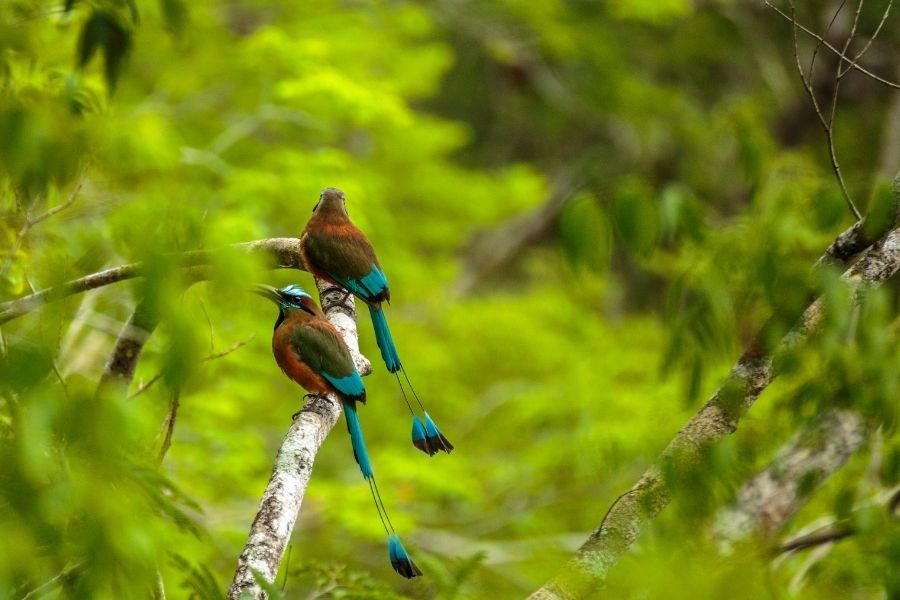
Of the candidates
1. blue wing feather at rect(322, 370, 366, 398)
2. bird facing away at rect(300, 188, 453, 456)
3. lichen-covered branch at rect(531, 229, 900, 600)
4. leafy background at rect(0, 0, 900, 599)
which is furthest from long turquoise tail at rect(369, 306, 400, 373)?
lichen-covered branch at rect(531, 229, 900, 600)

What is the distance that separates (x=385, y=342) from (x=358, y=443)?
1.72 feet

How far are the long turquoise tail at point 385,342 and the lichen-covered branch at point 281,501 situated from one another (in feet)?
1.11

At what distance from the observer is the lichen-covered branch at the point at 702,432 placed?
258cm

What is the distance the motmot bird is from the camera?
3.64 m

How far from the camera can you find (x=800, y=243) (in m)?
4.75

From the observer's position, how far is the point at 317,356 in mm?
3668

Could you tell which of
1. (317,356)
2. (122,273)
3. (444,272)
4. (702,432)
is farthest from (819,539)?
(444,272)

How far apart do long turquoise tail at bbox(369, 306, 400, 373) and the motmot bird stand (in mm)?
152

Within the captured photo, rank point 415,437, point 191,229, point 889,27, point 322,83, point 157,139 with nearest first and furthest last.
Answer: point 191,229 < point 415,437 < point 157,139 < point 322,83 < point 889,27

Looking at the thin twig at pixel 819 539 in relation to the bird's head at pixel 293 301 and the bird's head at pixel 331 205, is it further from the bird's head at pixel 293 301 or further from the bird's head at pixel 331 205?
the bird's head at pixel 331 205

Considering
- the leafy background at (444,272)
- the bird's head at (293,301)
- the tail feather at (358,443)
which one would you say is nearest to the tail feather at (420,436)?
the tail feather at (358,443)

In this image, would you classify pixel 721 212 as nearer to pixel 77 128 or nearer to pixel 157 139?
pixel 157 139

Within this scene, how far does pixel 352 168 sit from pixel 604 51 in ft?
15.3

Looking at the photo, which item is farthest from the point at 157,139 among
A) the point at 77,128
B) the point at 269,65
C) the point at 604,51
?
the point at 604,51
